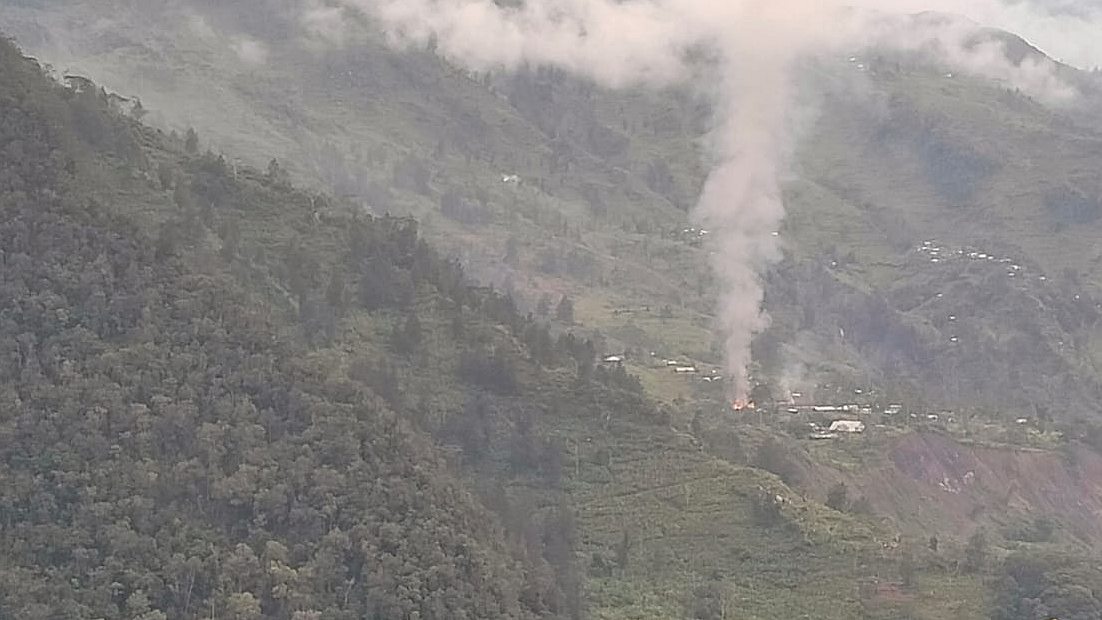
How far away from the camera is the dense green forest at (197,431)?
5428 cm

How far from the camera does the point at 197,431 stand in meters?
60.2

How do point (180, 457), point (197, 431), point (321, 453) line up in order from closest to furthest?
point (180, 457) < point (197, 431) < point (321, 453)

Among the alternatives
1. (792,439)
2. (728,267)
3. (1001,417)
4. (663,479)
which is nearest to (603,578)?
(663,479)

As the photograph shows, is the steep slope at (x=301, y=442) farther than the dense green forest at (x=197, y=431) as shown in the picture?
Yes

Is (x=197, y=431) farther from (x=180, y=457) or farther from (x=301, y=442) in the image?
(x=301, y=442)

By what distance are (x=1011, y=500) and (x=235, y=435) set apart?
262ft

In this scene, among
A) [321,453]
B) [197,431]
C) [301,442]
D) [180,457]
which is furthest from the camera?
[301,442]

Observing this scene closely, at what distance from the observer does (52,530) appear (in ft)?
179

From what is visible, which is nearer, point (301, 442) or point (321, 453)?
point (321, 453)

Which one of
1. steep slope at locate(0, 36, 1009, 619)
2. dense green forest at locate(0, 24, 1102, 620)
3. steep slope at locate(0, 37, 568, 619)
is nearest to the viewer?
steep slope at locate(0, 37, 568, 619)

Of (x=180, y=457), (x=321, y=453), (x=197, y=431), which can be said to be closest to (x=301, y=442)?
(x=321, y=453)

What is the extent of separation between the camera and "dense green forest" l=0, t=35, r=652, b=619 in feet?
178

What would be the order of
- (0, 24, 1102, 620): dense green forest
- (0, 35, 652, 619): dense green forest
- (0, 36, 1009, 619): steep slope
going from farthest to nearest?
(0, 24, 1102, 620): dense green forest < (0, 36, 1009, 619): steep slope < (0, 35, 652, 619): dense green forest

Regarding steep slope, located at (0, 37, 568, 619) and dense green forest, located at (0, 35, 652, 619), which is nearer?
steep slope, located at (0, 37, 568, 619)
